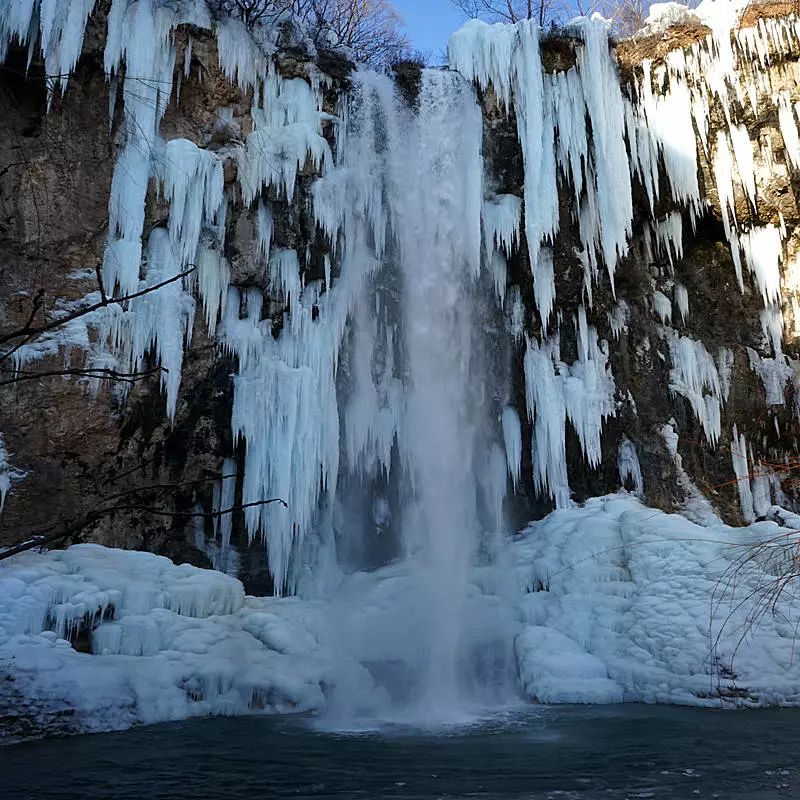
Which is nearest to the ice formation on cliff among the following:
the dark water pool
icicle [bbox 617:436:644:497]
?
icicle [bbox 617:436:644:497]

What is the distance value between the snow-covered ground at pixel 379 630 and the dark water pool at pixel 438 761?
0.61 metres

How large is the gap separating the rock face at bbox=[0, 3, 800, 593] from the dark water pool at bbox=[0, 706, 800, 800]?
3.40 m

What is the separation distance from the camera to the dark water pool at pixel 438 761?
4227 mm

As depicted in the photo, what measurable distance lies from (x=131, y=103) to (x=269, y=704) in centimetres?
739

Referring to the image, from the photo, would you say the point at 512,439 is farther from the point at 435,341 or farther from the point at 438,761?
the point at 438,761

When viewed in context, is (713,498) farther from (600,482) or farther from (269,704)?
(269,704)

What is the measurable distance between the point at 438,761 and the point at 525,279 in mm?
7622

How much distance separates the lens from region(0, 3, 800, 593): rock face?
891cm

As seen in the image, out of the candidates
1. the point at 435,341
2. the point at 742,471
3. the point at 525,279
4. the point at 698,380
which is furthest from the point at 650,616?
the point at 525,279

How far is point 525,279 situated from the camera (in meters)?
11.2

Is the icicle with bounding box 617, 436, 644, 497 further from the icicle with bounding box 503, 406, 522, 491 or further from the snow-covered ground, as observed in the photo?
the icicle with bounding box 503, 406, 522, 491

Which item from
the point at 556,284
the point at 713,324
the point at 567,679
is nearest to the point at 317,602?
the point at 567,679

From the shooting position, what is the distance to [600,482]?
443 inches

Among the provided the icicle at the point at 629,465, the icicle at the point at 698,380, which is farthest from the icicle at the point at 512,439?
the icicle at the point at 698,380
